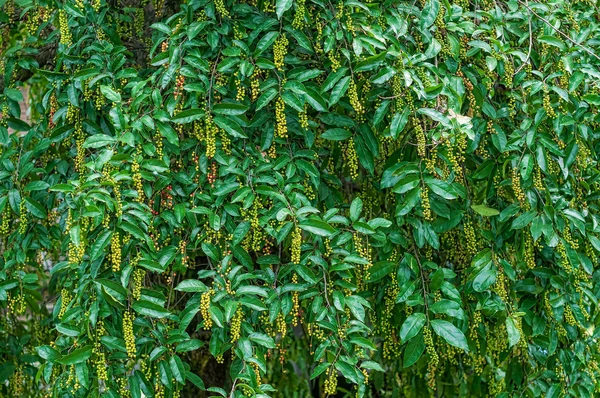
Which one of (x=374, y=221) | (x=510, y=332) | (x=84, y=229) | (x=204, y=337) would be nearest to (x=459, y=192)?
(x=374, y=221)

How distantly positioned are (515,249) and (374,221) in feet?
1.67

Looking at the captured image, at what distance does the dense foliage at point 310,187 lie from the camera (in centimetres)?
205

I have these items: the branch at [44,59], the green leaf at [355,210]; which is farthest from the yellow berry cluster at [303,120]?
the branch at [44,59]

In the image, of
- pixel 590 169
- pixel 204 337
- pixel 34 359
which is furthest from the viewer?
pixel 204 337

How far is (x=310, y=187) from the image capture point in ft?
7.46

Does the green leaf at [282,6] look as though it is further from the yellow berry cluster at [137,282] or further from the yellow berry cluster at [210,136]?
the yellow berry cluster at [137,282]

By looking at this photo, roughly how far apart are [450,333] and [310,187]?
1.76ft

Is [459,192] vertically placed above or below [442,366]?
above

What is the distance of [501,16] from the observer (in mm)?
2455

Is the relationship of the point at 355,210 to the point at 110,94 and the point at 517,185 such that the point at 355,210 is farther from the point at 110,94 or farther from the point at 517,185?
the point at 110,94

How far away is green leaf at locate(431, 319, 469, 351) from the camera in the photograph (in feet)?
6.90

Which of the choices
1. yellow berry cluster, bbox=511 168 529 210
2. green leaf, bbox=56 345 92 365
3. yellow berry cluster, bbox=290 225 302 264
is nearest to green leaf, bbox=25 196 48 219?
green leaf, bbox=56 345 92 365

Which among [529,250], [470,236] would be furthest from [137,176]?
[529,250]

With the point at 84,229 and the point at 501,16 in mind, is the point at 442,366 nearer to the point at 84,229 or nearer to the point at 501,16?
the point at 501,16
